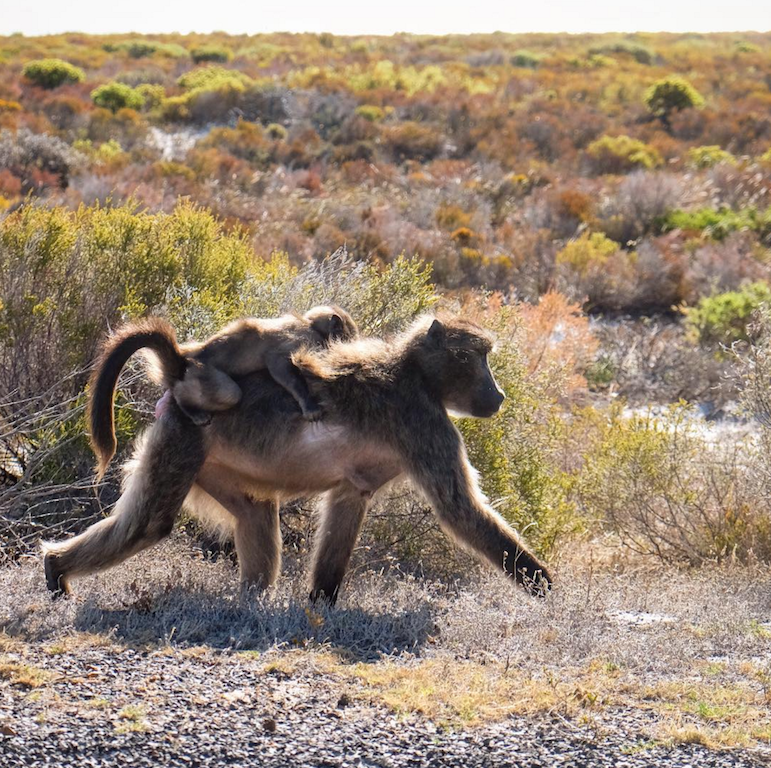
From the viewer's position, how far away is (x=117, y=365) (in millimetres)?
5371

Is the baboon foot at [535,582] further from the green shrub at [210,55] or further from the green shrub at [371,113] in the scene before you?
the green shrub at [210,55]

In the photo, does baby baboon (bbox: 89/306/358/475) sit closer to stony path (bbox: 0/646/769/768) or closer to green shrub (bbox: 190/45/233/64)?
stony path (bbox: 0/646/769/768)

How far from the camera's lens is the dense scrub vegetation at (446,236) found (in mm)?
7676

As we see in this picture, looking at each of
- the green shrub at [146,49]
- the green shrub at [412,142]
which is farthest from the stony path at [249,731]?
the green shrub at [146,49]

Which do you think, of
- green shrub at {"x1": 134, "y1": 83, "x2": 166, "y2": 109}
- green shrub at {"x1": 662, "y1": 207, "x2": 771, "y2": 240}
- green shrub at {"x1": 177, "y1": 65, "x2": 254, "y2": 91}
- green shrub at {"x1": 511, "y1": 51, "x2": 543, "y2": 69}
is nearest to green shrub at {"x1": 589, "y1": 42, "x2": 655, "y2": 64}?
green shrub at {"x1": 511, "y1": 51, "x2": 543, "y2": 69}

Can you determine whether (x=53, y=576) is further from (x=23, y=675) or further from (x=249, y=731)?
(x=249, y=731)

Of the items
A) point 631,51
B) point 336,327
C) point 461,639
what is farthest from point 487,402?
point 631,51

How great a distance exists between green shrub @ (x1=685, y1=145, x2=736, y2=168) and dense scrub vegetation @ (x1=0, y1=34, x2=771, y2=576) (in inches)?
5.0

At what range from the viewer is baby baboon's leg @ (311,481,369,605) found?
230 inches

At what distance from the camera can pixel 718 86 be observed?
42938 millimetres

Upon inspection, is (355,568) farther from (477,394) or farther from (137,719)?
(137,719)

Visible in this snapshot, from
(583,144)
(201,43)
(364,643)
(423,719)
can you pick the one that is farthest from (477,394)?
(201,43)

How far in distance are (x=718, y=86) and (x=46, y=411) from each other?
133ft

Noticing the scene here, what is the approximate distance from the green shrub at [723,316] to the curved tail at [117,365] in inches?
417
